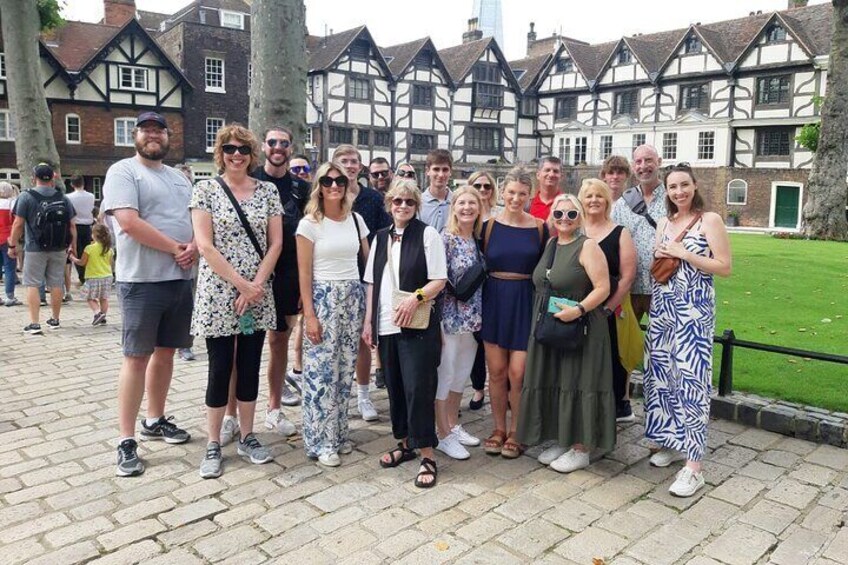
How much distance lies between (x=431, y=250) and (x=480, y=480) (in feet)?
5.19

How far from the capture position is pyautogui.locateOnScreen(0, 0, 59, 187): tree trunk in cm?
1494

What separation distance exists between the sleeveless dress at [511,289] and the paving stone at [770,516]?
176cm

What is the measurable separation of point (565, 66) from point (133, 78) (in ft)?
85.5

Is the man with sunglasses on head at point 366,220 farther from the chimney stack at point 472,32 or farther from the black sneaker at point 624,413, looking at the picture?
the chimney stack at point 472,32

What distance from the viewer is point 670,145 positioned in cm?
4156

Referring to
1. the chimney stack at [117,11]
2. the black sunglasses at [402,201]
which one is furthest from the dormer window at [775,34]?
the black sunglasses at [402,201]

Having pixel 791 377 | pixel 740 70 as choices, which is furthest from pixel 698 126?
pixel 791 377

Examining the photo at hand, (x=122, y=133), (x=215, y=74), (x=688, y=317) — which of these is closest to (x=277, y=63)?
(x=688, y=317)

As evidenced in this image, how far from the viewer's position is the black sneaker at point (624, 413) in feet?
19.4

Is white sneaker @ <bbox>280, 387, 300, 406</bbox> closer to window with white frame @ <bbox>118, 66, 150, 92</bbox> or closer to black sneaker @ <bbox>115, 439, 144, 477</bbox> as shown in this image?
black sneaker @ <bbox>115, 439, 144, 477</bbox>

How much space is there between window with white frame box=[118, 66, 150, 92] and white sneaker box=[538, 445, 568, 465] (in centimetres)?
3509

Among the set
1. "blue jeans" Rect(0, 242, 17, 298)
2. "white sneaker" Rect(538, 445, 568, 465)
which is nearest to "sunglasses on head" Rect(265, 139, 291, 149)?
"white sneaker" Rect(538, 445, 568, 465)

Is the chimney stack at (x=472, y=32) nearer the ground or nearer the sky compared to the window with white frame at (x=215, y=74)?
nearer the sky

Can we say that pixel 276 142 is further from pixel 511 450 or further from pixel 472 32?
pixel 472 32
